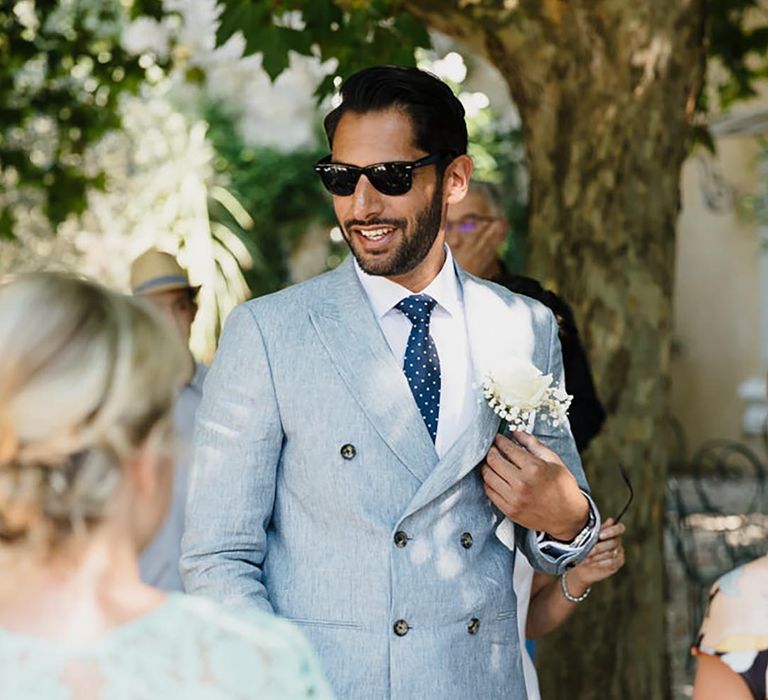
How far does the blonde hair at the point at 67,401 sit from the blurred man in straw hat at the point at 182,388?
8.54 feet

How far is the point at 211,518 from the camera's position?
118 inches

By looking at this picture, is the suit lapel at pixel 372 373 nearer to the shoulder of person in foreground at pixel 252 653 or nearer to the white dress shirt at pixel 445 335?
the white dress shirt at pixel 445 335

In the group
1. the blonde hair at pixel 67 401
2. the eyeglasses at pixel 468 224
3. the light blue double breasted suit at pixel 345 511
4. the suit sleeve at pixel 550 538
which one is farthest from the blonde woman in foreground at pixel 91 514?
the eyeglasses at pixel 468 224

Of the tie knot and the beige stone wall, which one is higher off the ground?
the tie knot

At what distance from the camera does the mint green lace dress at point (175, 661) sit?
1704 millimetres

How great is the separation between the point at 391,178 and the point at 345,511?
28.8 inches

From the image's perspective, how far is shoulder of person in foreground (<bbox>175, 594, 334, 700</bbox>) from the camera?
1774 mm

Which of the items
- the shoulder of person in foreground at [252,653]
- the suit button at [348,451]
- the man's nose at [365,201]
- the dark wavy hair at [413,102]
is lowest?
the suit button at [348,451]

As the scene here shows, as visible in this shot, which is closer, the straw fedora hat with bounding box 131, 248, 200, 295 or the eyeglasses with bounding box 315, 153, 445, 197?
the eyeglasses with bounding box 315, 153, 445, 197

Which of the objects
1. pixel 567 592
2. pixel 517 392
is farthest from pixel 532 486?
pixel 567 592

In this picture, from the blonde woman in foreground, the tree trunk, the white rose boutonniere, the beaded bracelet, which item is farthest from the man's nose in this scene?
the tree trunk

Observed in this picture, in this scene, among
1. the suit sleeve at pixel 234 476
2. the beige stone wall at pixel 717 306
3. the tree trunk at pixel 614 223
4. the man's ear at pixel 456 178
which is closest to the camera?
the suit sleeve at pixel 234 476

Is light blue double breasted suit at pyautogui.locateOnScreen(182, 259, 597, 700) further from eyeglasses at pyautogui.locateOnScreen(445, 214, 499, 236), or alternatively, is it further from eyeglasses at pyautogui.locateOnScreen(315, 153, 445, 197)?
eyeglasses at pyautogui.locateOnScreen(445, 214, 499, 236)

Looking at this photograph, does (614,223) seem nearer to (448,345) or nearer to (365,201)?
(448,345)
